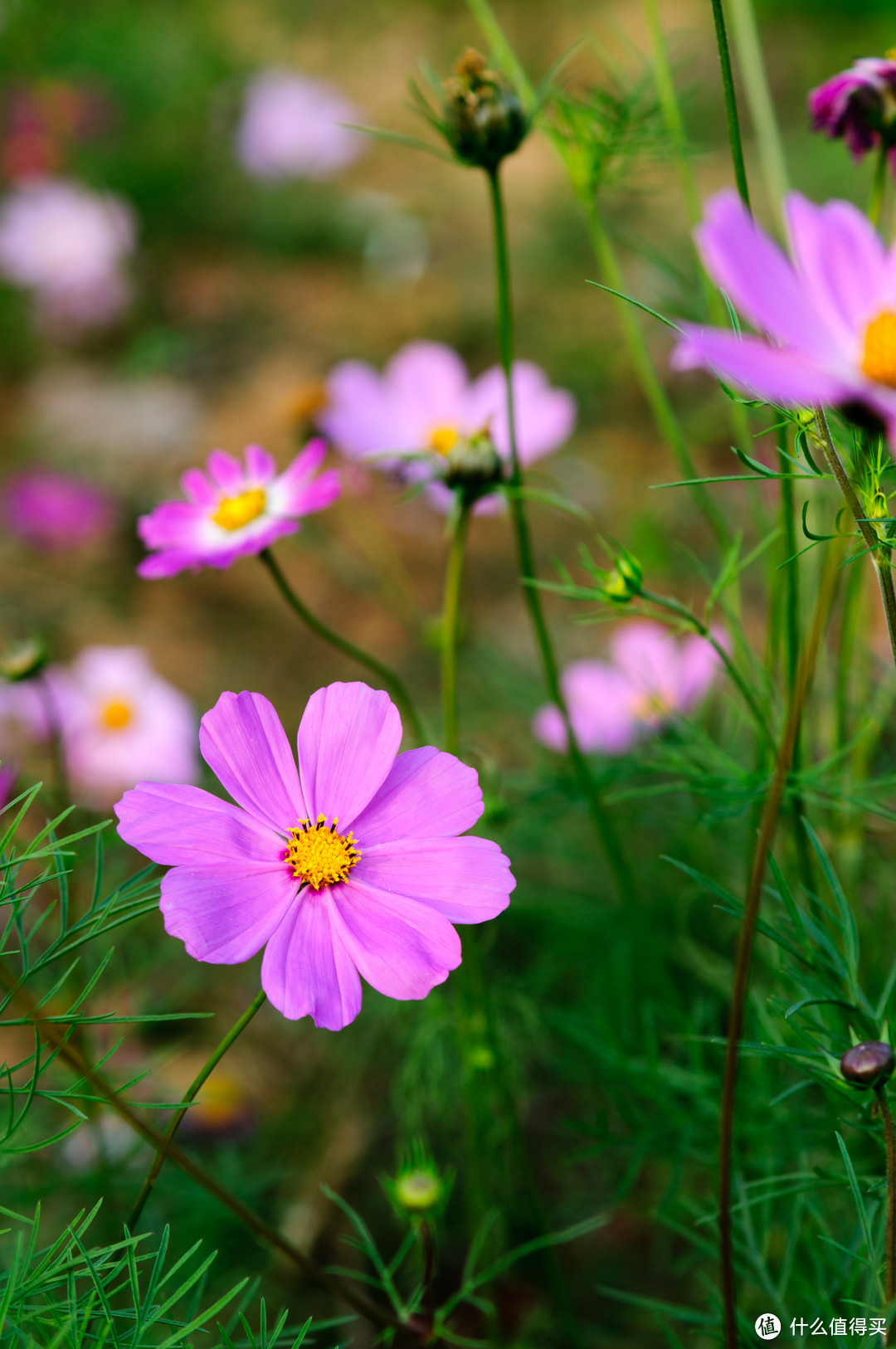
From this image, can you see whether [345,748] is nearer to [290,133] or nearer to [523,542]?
[523,542]

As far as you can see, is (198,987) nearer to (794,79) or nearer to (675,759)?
(675,759)

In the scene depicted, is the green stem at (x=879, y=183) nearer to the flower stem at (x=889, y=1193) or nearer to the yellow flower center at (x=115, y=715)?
the flower stem at (x=889, y=1193)

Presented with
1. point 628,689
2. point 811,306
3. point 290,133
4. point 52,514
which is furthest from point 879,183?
point 290,133

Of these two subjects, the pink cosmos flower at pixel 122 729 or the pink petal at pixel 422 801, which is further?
the pink cosmos flower at pixel 122 729

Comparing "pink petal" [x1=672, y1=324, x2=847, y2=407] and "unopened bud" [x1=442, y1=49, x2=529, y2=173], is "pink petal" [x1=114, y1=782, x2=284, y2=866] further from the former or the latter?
"unopened bud" [x1=442, y1=49, x2=529, y2=173]

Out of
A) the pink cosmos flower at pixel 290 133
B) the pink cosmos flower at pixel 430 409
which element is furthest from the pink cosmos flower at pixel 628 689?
the pink cosmos flower at pixel 290 133
